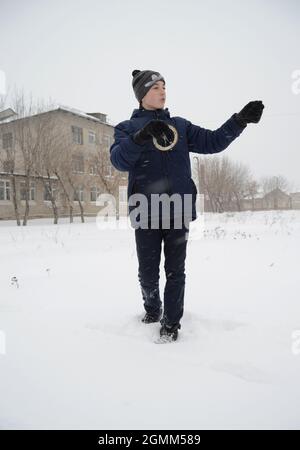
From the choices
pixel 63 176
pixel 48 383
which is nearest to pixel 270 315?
pixel 48 383

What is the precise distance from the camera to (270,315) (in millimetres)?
2260

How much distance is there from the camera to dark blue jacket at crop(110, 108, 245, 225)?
2.00 meters

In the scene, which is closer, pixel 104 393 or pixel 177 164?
pixel 104 393

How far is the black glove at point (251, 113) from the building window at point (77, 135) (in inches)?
1221

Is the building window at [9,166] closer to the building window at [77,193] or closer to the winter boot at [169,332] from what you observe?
the building window at [77,193]

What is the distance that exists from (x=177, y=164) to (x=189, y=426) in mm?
1537

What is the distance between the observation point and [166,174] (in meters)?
2.02

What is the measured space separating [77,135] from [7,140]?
13574mm

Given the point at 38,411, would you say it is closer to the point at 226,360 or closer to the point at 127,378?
the point at 127,378

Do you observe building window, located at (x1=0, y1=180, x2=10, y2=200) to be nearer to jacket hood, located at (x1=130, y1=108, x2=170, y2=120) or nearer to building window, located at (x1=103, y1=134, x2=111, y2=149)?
building window, located at (x1=103, y1=134, x2=111, y2=149)

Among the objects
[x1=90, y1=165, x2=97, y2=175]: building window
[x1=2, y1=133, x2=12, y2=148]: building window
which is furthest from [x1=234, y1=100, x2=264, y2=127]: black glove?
[x1=90, y1=165, x2=97, y2=175]: building window

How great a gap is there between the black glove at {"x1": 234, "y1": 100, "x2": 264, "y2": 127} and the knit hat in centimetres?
64

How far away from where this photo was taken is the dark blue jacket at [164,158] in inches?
78.5

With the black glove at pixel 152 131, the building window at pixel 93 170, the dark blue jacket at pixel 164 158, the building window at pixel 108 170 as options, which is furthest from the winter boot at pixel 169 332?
the building window at pixel 93 170
